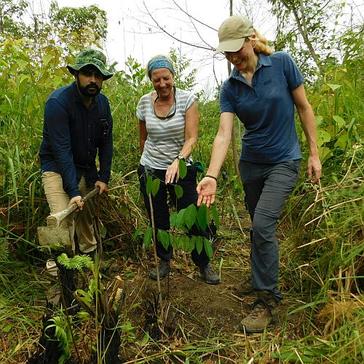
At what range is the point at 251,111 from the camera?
2494 millimetres

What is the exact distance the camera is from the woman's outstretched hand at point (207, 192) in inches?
91.0

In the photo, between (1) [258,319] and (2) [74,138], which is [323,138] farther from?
(2) [74,138]

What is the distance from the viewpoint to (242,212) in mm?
4504

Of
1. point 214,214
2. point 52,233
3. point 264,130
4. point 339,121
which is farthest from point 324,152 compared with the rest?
point 52,233

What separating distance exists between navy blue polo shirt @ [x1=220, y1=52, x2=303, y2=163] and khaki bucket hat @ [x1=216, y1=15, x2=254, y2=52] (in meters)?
0.18

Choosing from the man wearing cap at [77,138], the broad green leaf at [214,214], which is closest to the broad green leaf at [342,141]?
the broad green leaf at [214,214]

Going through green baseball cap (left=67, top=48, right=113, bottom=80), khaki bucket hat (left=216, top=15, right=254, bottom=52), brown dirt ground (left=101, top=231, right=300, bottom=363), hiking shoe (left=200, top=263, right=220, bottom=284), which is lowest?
brown dirt ground (left=101, top=231, right=300, bottom=363)

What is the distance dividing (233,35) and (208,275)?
155cm

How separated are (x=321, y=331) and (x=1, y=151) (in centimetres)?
223

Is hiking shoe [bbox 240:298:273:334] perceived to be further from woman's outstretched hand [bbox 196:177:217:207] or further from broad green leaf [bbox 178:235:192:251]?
woman's outstretched hand [bbox 196:177:217:207]

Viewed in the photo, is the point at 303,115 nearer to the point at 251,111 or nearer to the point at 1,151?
the point at 251,111

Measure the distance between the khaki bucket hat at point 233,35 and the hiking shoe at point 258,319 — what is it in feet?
4.44

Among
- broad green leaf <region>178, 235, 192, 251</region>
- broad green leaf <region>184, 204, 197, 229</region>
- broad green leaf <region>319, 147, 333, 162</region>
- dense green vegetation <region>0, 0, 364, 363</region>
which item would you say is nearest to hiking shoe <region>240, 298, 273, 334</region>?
dense green vegetation <region>0, 0, 364, 363</region>

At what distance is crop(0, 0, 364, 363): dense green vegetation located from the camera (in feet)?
7.14
